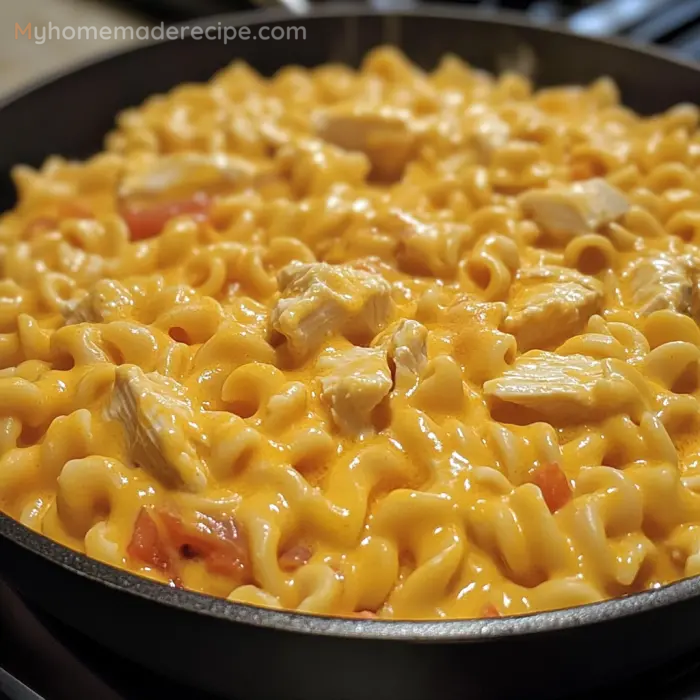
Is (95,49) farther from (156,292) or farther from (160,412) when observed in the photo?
(160,412)

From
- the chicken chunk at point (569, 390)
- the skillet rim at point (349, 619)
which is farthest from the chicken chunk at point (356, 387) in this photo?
the skillet rim at point (349, 619)

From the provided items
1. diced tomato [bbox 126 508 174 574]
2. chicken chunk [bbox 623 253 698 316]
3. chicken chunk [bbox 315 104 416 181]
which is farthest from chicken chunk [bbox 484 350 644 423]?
chicken chunk [bbox 315 104 416 181]

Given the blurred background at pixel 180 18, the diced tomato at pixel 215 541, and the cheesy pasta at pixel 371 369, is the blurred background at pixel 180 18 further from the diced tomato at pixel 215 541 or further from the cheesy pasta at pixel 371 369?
the diced tomato at pixel 215 541

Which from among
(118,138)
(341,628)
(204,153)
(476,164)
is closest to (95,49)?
(118,138)

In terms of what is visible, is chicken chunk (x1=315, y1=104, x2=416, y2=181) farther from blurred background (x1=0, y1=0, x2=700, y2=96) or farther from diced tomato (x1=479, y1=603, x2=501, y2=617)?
diced tomato (x1=479, y1=603, x2=501, y2=617)

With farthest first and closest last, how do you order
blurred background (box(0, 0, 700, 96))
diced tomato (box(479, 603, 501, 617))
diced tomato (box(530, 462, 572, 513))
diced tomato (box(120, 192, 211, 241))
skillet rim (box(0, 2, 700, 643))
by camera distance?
blurred background (box(0, 0, 700, 96))
diced tomato (box(120, 192, 211, 241))
diced tomato (box(530, 462, 572, 513))
diced tomato (box(479, 603, 501, 617))
skillet rim (box(0, 2, 700, 643))

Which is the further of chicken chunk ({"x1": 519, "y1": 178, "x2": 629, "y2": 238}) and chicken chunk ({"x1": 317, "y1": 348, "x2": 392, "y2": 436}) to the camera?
chicken chunk ({"x1": 519, "y1": 178, "x2": 629, "y2": 238})
